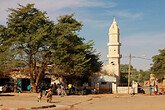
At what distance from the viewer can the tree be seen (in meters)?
64.5

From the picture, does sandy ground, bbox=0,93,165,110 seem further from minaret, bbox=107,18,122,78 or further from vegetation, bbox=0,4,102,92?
minaret, bbox=107,18,122,78

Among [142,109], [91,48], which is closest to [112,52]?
[91,48]

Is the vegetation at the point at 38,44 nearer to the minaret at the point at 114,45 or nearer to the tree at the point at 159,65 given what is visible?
the minaret at the point at 114,45

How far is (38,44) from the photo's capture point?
33844 millimetres

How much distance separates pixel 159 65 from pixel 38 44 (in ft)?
132

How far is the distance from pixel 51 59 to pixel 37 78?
3.49m

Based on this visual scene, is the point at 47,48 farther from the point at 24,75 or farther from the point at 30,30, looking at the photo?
the point at 24,75

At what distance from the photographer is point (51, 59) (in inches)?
1332

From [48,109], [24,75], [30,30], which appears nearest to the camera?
[48,109]

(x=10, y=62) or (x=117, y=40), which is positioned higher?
(x=117, y=40)

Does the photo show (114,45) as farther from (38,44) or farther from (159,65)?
(38,44)

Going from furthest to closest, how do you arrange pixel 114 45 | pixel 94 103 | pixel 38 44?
1. pixel 114 45
2. pixel 38 44
3. pixel 94 103

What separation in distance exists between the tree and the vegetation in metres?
34.0

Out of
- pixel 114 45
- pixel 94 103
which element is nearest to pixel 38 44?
pixel 94 103
